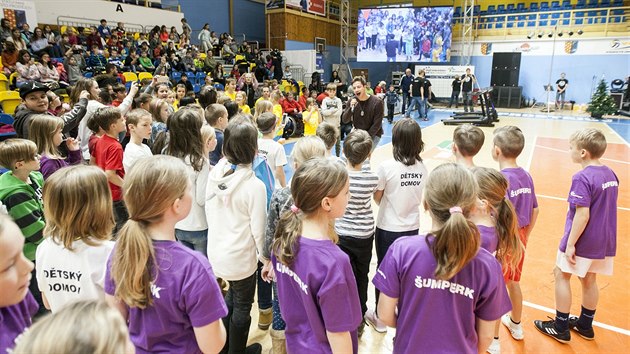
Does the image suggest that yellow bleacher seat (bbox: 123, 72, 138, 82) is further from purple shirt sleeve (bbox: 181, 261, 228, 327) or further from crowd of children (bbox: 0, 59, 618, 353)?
purple shirt sleeve (bbox: 181, 261, 228, 327)

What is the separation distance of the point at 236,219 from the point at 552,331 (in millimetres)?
2479

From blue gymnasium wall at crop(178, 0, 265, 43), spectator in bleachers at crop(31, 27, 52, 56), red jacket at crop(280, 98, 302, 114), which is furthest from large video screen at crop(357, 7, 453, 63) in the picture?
spectator in bleachers at crop(31, 27, 52, 56)

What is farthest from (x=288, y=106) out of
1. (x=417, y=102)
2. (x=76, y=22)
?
(x=76, y=22)

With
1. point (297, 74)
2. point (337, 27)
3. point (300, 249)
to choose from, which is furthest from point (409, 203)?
point (337, 27)

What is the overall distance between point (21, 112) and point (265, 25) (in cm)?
1862

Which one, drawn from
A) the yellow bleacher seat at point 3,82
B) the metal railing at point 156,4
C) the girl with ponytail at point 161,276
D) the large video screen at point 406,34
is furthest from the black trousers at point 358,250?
the large video screen at point 406,34

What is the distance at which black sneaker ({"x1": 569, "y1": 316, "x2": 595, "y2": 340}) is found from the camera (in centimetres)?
293

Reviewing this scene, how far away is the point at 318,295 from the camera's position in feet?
5.01

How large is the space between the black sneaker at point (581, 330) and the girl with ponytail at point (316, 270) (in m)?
2.27

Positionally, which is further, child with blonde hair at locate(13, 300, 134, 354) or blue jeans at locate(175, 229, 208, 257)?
blue jeans at locate(175, 229, 208, 257)

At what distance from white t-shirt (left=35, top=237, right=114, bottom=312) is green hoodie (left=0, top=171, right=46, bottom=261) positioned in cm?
68

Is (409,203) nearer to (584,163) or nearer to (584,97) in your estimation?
(584,163)

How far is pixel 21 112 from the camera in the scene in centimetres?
391

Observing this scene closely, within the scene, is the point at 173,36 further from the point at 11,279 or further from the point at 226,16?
the point at 11,279
